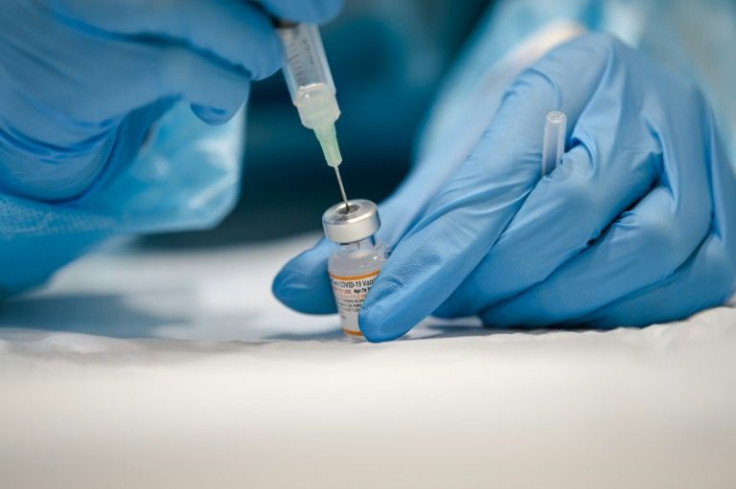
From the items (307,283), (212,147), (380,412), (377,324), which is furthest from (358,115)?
(380,412)

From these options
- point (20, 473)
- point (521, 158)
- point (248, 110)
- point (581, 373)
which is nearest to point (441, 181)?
point (521, 158)

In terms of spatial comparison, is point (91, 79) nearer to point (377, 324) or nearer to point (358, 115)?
point (377, 324)

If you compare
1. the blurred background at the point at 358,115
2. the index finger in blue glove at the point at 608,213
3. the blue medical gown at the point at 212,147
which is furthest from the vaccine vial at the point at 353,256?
the blurred background at the point at 358,115

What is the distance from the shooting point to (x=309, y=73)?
71 centimetres

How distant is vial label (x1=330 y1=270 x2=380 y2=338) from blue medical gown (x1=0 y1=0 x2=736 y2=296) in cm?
32

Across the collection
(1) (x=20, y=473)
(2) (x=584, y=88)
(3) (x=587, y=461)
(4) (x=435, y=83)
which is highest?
(4) (x=435, y=83)

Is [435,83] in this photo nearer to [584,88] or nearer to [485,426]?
[584,88]

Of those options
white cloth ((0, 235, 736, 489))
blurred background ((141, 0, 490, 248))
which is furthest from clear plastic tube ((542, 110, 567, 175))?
blurred background ((141, 0, 490, 248))

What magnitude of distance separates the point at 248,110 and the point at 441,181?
0.72 m

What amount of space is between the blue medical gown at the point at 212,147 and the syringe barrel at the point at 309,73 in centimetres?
29

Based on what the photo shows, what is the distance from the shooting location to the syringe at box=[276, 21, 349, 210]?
2.30ft

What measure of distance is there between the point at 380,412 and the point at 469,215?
0.76 feet

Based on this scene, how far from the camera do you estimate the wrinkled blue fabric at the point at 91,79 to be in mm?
650

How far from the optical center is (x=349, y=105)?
150 centimetres
